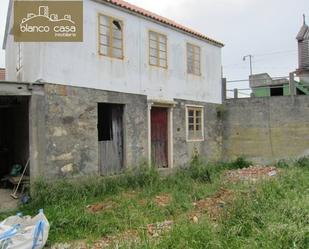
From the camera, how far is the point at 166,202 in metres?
8.06

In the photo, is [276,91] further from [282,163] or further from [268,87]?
[282,163]

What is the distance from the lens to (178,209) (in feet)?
24.3

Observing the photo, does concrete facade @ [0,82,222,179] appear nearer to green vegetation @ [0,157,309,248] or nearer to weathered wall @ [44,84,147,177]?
weathered wall @ [44,84,147,177]

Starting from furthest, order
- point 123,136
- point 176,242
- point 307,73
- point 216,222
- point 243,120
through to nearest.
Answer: point 307,73 < point 243,120 < point 123,136 < point 216,222 < point 176,242

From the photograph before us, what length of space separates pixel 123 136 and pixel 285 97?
7.53 meters

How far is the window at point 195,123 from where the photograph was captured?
45.7 ft

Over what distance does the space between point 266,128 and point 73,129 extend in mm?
8952

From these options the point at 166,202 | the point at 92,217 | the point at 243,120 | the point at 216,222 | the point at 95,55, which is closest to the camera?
the point at 216,222

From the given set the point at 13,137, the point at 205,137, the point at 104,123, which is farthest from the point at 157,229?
the point at 205,137

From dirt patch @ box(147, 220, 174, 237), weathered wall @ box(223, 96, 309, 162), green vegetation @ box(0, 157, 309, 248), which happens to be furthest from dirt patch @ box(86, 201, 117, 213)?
weathered wall @ box(223, 96, 309, 162)

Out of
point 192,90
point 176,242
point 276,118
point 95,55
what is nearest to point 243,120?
point 276,118

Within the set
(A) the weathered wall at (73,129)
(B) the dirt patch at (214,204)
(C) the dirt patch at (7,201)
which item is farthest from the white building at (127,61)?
(B) the dirt patch at (214,204)

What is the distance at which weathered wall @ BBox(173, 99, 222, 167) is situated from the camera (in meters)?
13.2

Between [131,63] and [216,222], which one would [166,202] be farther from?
[131,63]
